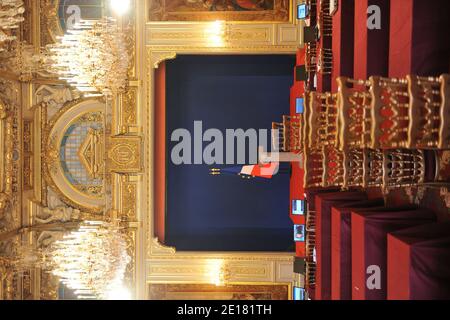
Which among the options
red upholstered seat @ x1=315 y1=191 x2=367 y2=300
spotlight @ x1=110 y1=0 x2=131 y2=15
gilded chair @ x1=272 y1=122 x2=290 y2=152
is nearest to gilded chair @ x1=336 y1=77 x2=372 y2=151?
red upholstered seat @ x1=315 y1=191 x2=367 y2=300

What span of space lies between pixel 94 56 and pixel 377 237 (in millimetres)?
5614

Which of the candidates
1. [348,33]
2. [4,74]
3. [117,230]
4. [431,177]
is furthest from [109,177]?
[431,177]

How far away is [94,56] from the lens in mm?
7695

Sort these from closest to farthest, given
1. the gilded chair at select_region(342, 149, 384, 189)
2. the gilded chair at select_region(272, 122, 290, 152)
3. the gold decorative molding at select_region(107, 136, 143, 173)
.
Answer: the gilded chair at select_region(342, 149, 384, 189), the gilded chair at select_region(272, 122, 290, 152), the gold decorative molding at select_region(107, 136, 143, 173)

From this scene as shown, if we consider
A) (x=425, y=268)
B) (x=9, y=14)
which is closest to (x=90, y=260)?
(x=9, y=14)

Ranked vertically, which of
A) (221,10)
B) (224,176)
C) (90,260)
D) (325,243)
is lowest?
(90,260)

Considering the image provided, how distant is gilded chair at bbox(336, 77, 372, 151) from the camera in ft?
10.8

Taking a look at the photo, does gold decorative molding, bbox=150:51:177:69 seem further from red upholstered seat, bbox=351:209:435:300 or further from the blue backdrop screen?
red upholstered seat, bbox=351:209:435:300

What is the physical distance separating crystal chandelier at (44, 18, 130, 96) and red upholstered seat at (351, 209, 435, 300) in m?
5.37

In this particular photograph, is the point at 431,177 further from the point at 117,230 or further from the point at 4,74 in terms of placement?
the point at 4,74

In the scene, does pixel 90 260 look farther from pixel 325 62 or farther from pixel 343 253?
pixel 325 62

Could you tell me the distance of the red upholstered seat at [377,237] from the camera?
405 cm

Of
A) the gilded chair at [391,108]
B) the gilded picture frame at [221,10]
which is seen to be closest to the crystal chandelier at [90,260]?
the gilded picture frame at [221,10]

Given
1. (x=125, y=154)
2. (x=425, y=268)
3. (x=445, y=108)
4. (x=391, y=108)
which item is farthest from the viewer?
(x=125, y=154)
